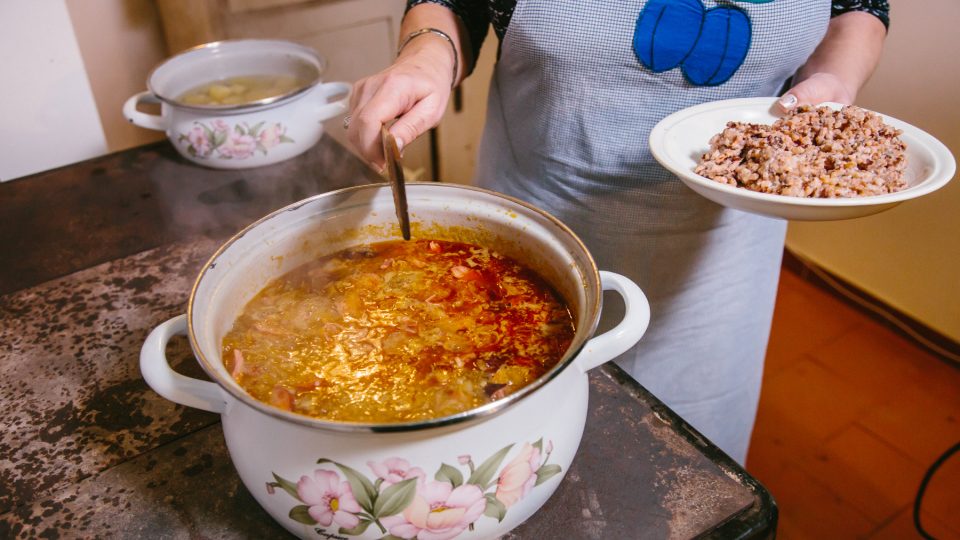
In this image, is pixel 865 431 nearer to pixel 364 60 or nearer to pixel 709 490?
pixel 709 490

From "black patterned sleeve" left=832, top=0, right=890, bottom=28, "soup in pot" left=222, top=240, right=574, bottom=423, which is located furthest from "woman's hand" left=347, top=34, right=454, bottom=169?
"black patterned sleeve" left=832, top=0, right=890, bottom=28

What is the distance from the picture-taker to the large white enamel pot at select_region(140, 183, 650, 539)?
677 mm


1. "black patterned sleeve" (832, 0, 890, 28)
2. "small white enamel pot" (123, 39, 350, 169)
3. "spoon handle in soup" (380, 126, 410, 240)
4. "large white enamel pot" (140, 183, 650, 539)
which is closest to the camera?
"large white enamel pot" (140, 183, 650, 539)

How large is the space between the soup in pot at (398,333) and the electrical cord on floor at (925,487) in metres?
1.82

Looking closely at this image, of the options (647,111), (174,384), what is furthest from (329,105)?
(174,384)

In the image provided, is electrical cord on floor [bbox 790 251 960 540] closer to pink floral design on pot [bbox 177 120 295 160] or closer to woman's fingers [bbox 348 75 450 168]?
woman's fingers [bbox 348 75 450 168]

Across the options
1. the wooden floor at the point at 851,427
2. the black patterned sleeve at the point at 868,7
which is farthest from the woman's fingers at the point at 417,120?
the wooden floor at the point at 851,427

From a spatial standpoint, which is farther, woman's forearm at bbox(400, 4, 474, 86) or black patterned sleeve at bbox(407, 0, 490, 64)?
black patterned sleeve at bbox(407, 0, 490, 64)

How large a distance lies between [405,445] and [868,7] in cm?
135

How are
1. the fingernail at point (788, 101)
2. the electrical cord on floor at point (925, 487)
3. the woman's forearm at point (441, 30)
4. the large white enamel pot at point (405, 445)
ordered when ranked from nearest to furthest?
the large white enamel pot at point (405, 445) → the fingernail at point (788, 101) → the woman's forearm at point (441, 30) → the electrical cord on floor at point (925, 487)

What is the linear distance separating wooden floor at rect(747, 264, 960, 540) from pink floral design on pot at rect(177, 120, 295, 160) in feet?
6.21

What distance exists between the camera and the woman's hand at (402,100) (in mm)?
1046

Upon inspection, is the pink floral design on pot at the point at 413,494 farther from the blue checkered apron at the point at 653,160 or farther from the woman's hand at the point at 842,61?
the woman's hand at the point at 842,61

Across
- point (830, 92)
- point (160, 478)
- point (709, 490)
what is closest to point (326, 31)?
point (830, 92)
